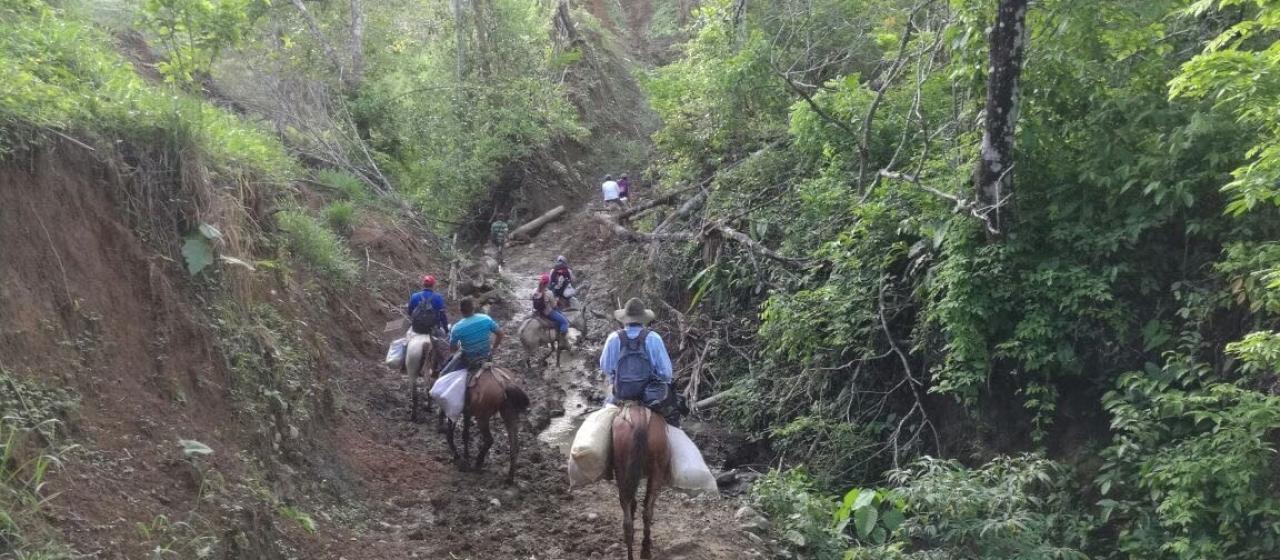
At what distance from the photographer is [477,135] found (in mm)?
21219

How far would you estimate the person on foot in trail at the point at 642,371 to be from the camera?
25.0 feet

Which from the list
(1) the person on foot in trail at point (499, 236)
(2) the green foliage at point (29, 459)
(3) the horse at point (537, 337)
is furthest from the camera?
(1) the person on foot in trail at point (499, 236)

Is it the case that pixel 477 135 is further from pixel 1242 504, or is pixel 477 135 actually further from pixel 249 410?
pixel 1242 504

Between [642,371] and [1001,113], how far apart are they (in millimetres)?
4021

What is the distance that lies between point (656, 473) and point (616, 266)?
963 centimetres

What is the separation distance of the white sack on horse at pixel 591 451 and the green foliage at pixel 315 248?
5.69 m

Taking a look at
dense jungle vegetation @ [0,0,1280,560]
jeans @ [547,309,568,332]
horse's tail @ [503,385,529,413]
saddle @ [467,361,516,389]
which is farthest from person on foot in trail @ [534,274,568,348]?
horse's tail @ [503,385,529,413]

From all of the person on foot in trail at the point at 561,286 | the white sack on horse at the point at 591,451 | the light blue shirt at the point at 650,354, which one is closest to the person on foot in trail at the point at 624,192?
the person on foot in trail at the point at 561,286

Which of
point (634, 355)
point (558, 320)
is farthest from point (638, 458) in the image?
point (558, 320)

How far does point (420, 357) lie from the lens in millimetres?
11344

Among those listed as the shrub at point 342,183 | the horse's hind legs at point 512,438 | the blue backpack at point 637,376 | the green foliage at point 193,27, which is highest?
the green foliage at point 193,27

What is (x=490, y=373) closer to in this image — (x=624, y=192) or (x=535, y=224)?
(x=624, y=192)

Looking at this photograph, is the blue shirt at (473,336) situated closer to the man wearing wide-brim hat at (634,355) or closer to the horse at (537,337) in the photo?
the man wearing wide-brim hat at (634,355)

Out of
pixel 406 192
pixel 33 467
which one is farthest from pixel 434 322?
pixel 406 192
